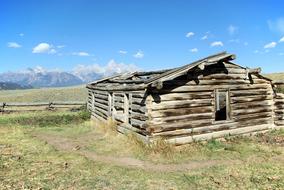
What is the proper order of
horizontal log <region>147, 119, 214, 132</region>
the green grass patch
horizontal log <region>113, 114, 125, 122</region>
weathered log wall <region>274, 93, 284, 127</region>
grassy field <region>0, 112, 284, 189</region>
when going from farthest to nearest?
1. the green grass patch
2. weathered log wall <region>274, 93, 284, 127</region>
3. horizontal log <region>113, 114, 125, 122</region>
4. horizontal log <region>147, 119, 214, 132</region>
5. grassy field <region>0, 112, 284, 189</region>

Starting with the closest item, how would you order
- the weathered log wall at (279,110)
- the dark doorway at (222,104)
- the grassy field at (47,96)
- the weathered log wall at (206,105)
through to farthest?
the weathered log wall at (206,105), the dark doorway at (222,104), the weathered log wall at (279,110), the grassy field at (47,96)

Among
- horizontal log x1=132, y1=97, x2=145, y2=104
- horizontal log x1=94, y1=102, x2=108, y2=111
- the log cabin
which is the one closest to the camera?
the log cabin

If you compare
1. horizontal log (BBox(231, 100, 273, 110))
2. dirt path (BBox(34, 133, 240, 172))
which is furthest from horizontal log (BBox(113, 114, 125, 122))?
horizontal log (BBox(231, 100, 273, 110))

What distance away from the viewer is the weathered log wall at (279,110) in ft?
52.7

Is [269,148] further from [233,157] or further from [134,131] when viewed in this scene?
[134,131]

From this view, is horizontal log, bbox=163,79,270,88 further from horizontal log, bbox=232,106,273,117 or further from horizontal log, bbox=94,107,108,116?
horizontal log, bbox=94,107,108,116

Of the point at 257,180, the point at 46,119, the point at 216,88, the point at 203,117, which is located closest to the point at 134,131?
the point at 203,117

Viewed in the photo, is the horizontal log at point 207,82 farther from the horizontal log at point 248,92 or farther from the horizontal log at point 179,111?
the horizontal log at point 179,111

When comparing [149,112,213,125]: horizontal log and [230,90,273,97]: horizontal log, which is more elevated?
[230,90,273,97]: horizontal log

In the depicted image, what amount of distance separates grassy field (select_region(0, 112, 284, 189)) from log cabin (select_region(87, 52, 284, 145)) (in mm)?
635

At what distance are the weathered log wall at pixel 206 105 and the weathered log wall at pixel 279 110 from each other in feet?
1.39

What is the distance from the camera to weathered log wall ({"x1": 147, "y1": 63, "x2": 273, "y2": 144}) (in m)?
12.4

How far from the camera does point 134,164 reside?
1059 centimetres

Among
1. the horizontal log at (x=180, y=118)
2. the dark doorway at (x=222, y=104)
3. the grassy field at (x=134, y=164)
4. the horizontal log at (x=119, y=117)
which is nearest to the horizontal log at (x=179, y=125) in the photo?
the horizontal log at (x=180, y=118)
